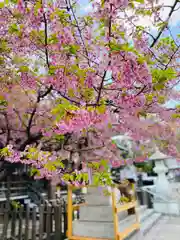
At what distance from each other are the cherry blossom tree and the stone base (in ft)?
20.3

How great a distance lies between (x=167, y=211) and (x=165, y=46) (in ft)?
25.6

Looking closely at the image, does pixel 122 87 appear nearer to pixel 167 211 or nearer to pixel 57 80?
pixel 57 80

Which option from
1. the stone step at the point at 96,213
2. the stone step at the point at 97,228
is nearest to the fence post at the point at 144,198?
the stone step at the point at 97,228

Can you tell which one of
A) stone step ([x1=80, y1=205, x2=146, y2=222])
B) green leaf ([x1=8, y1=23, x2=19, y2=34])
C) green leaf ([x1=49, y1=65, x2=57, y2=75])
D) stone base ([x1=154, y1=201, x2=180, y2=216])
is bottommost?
stone base ([x1=154, y1=201, x2=180, y2=216])

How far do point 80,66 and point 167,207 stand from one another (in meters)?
8.40

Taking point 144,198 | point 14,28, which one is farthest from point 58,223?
point 144,198

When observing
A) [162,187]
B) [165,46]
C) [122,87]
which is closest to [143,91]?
[122,87]

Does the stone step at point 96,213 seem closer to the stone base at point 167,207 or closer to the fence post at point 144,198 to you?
the stone base at point 167,207

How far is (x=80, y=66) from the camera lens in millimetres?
2729

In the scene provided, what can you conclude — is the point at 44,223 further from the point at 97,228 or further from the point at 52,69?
the point at 52,69

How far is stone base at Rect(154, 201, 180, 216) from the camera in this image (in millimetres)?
8373

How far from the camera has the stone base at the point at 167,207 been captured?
8373 mm

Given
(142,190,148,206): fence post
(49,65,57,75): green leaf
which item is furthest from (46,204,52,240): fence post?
(142,190,148,206): fence post

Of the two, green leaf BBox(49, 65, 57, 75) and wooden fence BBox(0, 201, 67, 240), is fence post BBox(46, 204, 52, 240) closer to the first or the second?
wooden fence BBox(0, 201, 67, 240)
